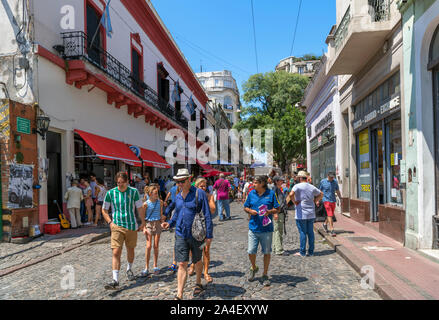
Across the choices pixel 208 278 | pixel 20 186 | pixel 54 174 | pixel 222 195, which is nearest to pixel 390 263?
pixel 208 278

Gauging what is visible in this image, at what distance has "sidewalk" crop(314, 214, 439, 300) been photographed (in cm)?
453

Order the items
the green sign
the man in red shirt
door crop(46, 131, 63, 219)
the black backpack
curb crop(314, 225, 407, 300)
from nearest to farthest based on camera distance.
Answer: curb crop(314, 225, 407, 300)
the black backpack
the green sign
door crop(46, 131, 63, 219)
the man in red shirt

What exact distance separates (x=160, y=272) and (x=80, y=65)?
7.52 metres

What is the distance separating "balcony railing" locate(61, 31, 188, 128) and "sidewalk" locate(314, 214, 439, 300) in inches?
360

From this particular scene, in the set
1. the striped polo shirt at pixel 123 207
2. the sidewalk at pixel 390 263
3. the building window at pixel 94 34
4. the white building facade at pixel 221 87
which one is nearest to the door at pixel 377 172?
the sidewalk at pixel 390 263

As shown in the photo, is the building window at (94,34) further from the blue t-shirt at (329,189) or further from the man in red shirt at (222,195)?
the blue t-shirt at (329,189)

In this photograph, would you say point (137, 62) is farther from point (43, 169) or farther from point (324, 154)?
point (324, 154)

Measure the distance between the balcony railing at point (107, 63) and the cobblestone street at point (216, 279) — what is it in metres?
6.49

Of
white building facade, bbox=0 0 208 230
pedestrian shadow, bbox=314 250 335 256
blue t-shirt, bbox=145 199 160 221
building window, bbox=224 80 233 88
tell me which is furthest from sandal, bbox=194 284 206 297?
building window, bbox=224 80 233 88

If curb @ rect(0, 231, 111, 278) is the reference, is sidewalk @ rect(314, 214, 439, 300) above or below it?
above

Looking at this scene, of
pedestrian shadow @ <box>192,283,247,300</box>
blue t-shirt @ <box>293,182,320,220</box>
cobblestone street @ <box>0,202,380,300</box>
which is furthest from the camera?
blue t-shirt @ <box>293,182,320,220</box>

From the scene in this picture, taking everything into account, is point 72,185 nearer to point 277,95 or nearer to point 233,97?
point 277,95

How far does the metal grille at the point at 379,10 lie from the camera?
8.65 meters

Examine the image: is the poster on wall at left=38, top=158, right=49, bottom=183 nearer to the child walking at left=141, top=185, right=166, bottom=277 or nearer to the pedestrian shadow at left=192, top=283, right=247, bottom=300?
the child walking at left=141, top=185, right=166, bottom=277
